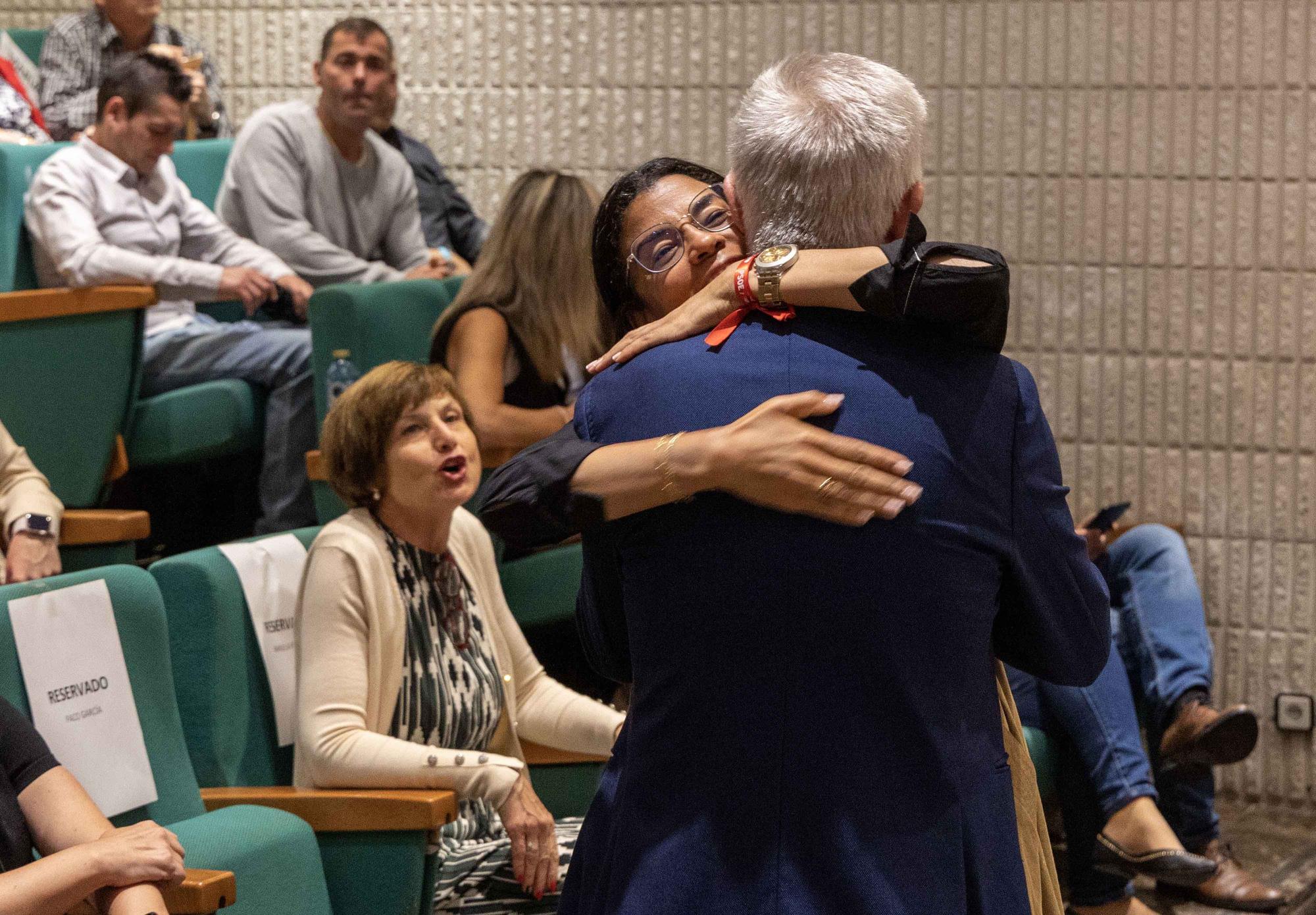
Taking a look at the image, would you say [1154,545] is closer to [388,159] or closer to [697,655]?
[388,159]

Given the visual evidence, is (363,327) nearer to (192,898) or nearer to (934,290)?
(192,898)

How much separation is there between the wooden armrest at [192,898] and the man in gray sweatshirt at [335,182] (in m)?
2.18

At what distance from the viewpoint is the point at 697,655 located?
111 cm

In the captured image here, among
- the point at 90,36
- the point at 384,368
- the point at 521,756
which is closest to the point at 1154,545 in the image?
the point at 521,756

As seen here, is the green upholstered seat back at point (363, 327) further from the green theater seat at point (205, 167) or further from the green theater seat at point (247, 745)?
the green theater seat at point (247, 745)

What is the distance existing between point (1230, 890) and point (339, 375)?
2124mm

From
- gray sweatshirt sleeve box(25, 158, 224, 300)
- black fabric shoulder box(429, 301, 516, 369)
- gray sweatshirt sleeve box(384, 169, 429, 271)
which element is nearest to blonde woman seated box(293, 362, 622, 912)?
black fabric shoulder box(429, 301, 516, 369)

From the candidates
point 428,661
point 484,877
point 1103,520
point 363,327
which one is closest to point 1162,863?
point 1103,520

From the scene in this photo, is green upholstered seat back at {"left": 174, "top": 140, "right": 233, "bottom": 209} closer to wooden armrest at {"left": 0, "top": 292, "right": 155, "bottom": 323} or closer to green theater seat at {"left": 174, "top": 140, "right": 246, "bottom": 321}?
green theater seat at {"left": 174, "top": 140, "right": 246, "bottom": 321}

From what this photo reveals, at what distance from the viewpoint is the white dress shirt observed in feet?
10.7

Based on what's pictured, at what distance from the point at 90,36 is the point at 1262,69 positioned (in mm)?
3105

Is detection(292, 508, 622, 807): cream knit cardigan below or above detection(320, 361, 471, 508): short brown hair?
below

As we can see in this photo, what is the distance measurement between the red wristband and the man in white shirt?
2523 mm

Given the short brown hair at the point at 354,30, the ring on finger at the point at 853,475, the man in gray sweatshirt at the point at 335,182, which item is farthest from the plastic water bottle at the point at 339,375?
the ring on finger at the point at 853,475
